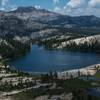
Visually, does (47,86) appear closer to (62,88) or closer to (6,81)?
(62,88)

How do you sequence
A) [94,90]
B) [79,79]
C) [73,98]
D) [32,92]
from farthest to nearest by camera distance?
1. [79,79]
2. [94,90]
3. [32,92]
4. [73,98]

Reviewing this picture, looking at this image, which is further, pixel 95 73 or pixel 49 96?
pixel 95 73

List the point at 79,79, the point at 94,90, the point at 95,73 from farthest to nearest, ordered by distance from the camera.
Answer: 1. the point at 95,73
2. the point at 79,79
3. the point at 94,90

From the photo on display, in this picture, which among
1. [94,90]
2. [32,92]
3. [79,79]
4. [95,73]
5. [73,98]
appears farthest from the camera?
[95,73]

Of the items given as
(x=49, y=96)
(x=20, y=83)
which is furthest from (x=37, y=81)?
(x=49, y=96)

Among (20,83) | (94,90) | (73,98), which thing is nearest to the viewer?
(73,98)

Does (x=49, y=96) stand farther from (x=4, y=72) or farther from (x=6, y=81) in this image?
(x=4, y=72)

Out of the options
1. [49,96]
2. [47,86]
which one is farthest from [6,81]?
[49,96]

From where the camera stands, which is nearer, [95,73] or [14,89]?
[14,89]
